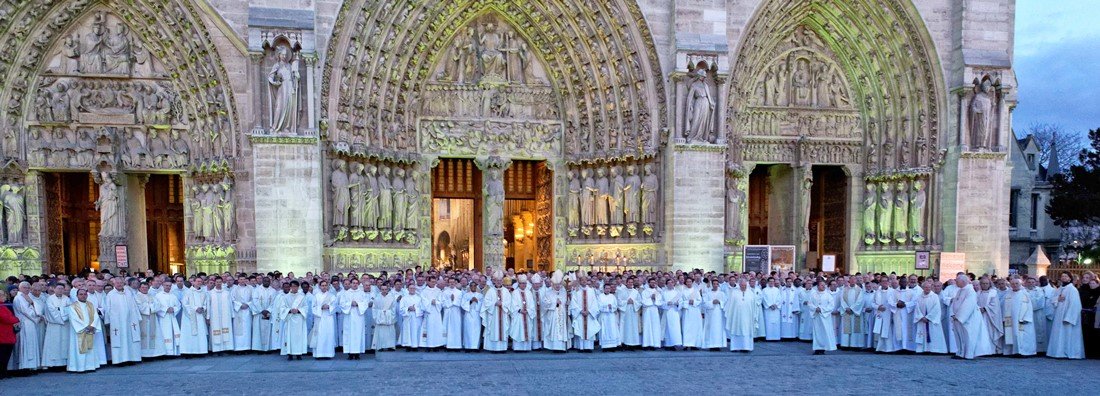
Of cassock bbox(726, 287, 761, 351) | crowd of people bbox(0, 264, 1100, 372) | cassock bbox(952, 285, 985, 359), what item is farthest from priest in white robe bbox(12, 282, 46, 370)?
cassock bbox(952, 285, 985, 359)

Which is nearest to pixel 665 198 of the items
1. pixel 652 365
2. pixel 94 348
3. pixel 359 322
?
pixel 652 365

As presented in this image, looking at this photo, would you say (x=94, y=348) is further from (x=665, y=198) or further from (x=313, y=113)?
(x=665, y=198)

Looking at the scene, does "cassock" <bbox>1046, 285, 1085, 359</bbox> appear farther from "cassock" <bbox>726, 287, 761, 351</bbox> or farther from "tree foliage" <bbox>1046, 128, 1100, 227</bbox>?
"tree foliage" <bbox>1046, 128, 1100, 227</bbox>

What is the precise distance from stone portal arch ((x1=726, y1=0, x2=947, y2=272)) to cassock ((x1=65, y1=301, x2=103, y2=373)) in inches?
498

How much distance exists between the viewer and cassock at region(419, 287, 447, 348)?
11.6 meters

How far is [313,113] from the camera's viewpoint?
14.7m

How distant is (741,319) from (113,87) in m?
13.0

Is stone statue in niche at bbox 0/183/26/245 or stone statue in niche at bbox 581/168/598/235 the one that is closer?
stone statue in niche at bbox 0/183/26/245

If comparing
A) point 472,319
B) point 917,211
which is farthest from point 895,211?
point 472,319

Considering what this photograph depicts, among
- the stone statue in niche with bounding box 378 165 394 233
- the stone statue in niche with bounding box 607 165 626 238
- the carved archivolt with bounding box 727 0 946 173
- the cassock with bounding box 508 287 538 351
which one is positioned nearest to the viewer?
the cassock with bounding box 508 287 538 351

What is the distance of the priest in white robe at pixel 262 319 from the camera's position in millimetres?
11492

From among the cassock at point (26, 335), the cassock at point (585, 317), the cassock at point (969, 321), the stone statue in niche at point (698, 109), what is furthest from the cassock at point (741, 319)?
the cassock at point (26, 335)

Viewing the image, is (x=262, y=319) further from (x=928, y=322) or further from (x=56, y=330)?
(x=928, y=322)

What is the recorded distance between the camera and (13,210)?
15.0 metres
